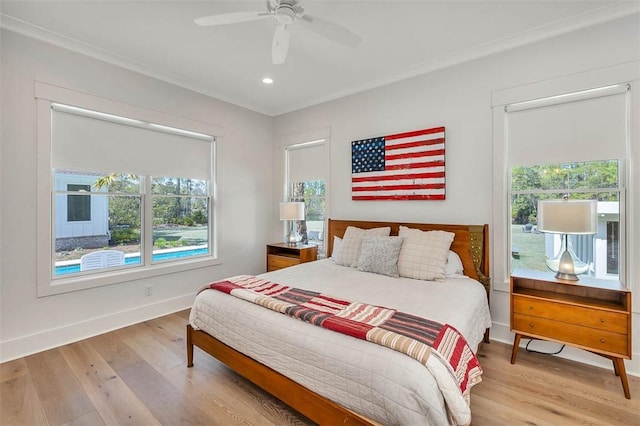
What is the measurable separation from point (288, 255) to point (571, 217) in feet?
10.4

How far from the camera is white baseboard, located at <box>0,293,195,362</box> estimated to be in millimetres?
2551

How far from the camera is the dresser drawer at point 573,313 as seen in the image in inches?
80.7

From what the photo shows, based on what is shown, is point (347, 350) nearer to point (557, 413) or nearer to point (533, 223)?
point (557, 413)

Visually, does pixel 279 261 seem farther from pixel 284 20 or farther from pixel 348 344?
pixel 284 20

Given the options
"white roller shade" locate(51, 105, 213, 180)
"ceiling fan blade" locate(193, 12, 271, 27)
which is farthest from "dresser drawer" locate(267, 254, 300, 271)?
"ceiling fan blade" locate(193, 12, 271, 27)

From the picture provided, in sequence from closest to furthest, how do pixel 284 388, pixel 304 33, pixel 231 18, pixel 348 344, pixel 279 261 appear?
pixel 348 344 < pixel 284 388 < pixel 231 18 < pixel 304 33 < pixel 279 261

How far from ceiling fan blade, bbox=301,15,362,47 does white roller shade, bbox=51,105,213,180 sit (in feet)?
7.83

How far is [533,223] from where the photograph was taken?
280 cm

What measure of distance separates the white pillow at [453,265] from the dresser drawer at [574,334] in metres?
0.58

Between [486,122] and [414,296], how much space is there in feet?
6.43

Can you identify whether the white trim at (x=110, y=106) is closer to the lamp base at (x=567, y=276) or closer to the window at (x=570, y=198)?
the window at (x=570, y=198)

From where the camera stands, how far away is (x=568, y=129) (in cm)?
256

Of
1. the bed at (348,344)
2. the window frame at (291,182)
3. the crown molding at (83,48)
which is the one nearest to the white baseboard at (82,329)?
the bed at (348,344)

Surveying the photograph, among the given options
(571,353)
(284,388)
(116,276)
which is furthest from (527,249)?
(116,276)
